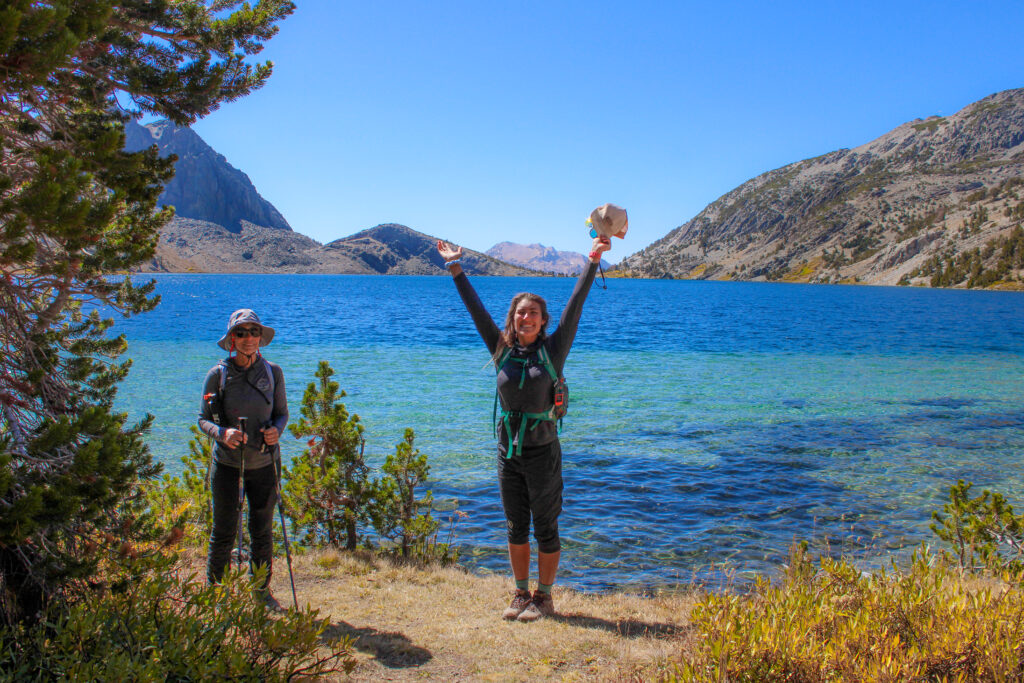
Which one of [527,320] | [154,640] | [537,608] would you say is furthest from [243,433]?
[537,608]

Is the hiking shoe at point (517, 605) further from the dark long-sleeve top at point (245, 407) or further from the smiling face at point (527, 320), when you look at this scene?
the dark long-sleeve top at point (245, 407)

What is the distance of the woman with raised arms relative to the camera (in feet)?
15.3

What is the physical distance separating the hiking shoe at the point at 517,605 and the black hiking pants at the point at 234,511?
1.96 meters

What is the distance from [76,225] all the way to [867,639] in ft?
14.5

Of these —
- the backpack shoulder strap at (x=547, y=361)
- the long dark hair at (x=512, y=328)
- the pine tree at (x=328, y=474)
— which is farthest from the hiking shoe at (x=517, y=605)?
the pine tree at (x=328, y=474)

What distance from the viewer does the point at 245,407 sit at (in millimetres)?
4855

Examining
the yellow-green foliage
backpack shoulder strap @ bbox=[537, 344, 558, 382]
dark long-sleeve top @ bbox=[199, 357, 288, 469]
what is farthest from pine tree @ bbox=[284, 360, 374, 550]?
the yellow-green foliage

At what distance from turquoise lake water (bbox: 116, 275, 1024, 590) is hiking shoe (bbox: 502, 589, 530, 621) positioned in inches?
96.0

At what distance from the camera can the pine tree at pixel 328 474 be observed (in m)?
7.22

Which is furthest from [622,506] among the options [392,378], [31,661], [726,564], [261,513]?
[392,378]

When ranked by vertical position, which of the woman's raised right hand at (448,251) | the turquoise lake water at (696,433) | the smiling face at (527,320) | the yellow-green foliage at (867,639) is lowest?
A: the turquoise lake water at (696,433)

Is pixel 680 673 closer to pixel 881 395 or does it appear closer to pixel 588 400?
pixel 588 400

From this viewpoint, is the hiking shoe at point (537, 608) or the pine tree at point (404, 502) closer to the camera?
the hiking shoe at point (537, 608)

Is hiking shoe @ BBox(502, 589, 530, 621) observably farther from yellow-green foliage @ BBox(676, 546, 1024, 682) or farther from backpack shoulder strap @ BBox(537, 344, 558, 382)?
backpack shoulder strap @ BBox(537, 344, 558, 382)
